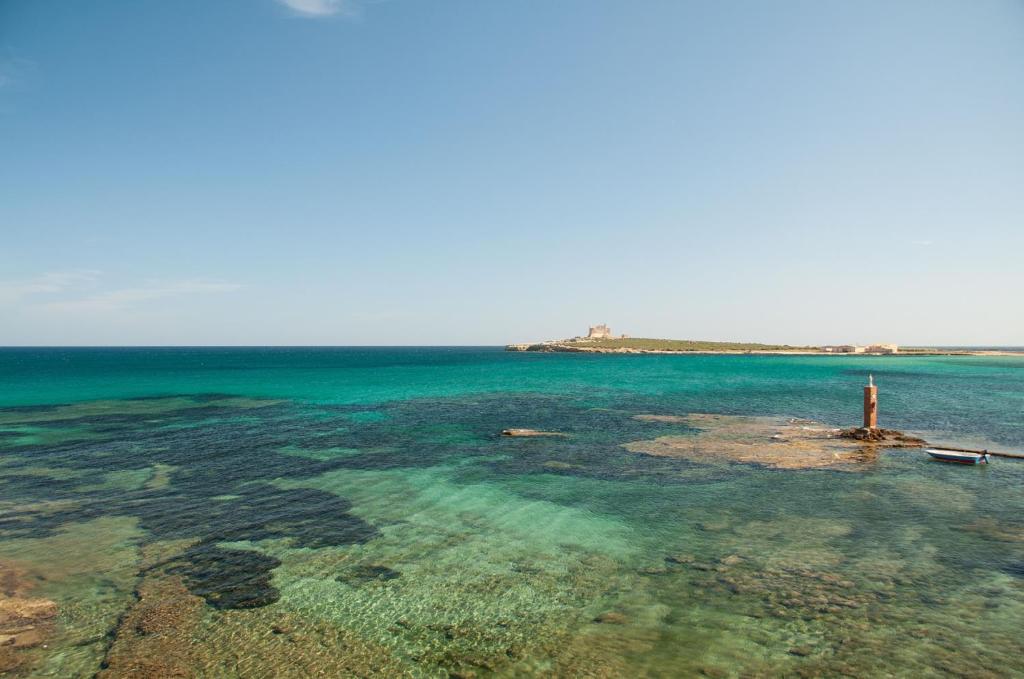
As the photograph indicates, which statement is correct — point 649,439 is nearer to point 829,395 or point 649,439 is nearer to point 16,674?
point 16,674

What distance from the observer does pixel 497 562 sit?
16469mm

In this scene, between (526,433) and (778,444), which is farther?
(526,433)

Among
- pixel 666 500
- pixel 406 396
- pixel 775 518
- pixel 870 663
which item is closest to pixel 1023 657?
pixel 870 663

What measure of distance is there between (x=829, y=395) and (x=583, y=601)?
6568 centimetres

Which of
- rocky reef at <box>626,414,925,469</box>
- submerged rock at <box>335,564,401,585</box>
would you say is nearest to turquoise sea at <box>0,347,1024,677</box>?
submerged rock at <box>335,564,401,585</box>

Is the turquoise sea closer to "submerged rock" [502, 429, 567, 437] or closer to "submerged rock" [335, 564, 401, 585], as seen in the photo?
"submerged rock" [335, 564, 401, 585]

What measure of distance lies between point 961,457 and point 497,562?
2745 cm

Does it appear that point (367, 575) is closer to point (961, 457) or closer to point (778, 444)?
point (778, 444)


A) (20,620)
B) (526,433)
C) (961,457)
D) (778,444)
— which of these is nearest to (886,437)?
(961,457)

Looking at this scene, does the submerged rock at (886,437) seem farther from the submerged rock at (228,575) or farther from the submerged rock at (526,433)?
the submerged rock at (228,575)

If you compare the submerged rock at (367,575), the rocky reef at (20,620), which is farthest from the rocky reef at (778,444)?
the rocky reef at (20,620)

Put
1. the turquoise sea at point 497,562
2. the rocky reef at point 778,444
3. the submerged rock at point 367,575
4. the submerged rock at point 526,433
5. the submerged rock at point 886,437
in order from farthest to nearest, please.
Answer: the submerged rock at point 526,433 < the submerged rock at point 886,437 < the rocky reef at point 778,444 < the submerged rock at point 367,575 < the turquoise sea at point 497,562

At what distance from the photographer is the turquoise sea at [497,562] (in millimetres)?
11477

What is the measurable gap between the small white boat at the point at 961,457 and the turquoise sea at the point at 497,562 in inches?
38.1
